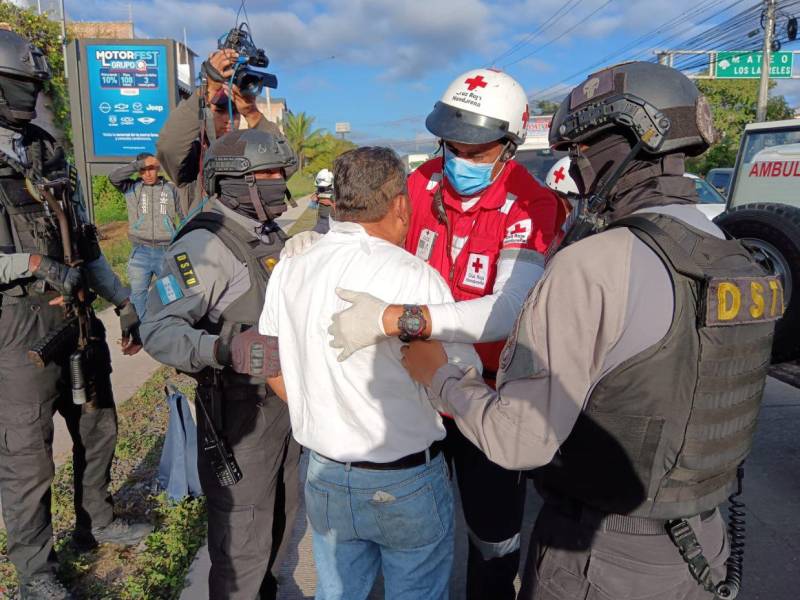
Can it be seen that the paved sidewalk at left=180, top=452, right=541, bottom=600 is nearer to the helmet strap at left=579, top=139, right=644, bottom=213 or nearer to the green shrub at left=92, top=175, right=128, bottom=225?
the helmet strap at left=579, top=139, right=644, bottom=213

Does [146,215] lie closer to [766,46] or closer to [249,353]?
[249,353]

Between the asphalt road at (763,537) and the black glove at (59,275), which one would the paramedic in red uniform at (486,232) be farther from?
the black glove at (59,275)

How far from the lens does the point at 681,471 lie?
1486 mm

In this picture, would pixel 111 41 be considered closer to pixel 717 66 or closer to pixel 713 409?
pixel 713 409

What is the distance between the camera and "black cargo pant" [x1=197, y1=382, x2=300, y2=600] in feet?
8.16

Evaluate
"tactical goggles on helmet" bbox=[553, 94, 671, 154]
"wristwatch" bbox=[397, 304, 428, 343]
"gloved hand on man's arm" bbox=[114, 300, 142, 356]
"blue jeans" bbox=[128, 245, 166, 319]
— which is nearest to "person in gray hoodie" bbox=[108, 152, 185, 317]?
"blue jeans" bbox=[128, 245, 166, 319]

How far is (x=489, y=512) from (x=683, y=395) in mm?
1263

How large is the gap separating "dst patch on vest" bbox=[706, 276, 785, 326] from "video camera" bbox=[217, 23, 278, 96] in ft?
8.21

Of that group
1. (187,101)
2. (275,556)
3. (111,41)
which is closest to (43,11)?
(111,41)

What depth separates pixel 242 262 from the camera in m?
2.43

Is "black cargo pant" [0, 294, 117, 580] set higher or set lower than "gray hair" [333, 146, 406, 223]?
lower

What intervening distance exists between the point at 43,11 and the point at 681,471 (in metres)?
19.6

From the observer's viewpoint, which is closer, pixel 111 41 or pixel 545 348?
pixel 545 348

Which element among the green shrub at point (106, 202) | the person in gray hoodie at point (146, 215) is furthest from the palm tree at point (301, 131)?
the person in gray hoodie at point (146, 215)
